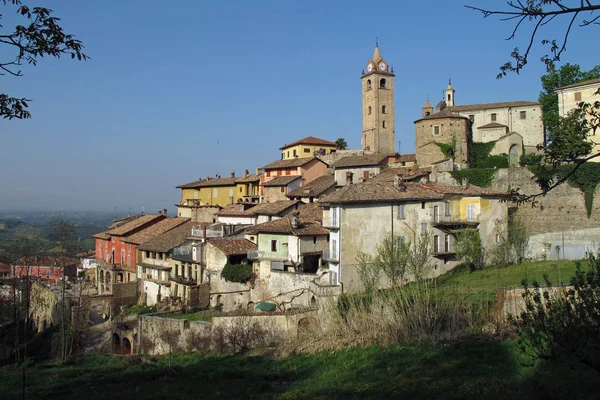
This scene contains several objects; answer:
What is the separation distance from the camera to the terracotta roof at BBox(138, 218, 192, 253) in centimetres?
4630

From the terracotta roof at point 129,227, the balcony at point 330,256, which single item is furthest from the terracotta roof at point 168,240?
the balcony at point 330,256

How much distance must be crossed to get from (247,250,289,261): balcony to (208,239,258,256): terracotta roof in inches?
46.2

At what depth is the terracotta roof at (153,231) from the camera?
51809mm

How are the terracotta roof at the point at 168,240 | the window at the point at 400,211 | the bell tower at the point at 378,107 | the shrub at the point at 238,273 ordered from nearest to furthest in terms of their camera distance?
the window at the point at 400,211, the shrub at the point at 238,273, the terracotta roof at the point at 168,240, the bell tower at the point at 378,107

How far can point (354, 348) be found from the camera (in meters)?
19.4

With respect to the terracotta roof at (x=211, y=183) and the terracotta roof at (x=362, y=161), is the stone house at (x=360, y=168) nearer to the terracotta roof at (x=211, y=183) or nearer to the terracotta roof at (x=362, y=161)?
the terracotta roof at (x=362, y=161)

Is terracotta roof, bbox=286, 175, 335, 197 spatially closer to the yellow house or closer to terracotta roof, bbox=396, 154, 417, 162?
terracotta roof, bbox=396, 154, 417, 162

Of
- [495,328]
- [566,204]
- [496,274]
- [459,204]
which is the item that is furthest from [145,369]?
[566,204]

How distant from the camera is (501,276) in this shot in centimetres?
3098

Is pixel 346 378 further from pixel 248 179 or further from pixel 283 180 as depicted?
pixel 248 179

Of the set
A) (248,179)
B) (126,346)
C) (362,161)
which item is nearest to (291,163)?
(248,179)

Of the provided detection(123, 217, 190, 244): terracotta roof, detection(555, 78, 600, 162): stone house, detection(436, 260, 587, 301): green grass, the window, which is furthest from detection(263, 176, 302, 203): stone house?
detection(555, 78, 600, 162): stone house

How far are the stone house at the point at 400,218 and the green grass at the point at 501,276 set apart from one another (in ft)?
7.63

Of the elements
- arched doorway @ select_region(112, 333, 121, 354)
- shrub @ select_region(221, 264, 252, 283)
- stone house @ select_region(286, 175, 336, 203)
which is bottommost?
arched doorway @ select_region(112, 333, 121, 354)
